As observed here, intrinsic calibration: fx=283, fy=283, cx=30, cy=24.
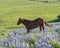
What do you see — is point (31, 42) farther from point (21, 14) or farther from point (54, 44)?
point (21, 14)

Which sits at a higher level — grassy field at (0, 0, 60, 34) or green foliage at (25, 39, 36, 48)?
green foliage at (25, 39, 36, 48)

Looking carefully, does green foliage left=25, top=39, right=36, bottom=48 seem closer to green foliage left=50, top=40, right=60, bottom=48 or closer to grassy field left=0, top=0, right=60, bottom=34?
green foliage left=50, top=40, right=60, bottom=48

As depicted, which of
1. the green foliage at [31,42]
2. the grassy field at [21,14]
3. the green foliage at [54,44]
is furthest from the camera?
the grassy field at [21,14]

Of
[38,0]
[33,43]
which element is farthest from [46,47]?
[38,0]

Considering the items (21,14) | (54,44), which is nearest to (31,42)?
(54,44)

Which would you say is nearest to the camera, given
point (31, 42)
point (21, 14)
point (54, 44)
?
point (54, 44)

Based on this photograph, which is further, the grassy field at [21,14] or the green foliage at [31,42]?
the grassy field at [21,14]

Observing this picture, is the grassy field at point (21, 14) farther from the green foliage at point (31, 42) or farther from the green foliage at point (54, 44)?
the green foliage at point (54, 44)

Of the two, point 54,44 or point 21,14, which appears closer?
point 54,44

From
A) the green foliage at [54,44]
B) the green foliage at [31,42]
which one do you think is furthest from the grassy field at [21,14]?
the green foliage at [54,44]

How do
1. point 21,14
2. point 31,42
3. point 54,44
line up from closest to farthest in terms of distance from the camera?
point 54,44, point 31,42, point 21,14

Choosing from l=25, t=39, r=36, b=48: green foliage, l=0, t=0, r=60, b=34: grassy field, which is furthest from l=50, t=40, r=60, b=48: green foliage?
l=0, t=0, r=60, b=34: grassy field

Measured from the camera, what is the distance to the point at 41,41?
908 centimetres

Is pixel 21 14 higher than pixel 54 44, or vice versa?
pixel 54 44
